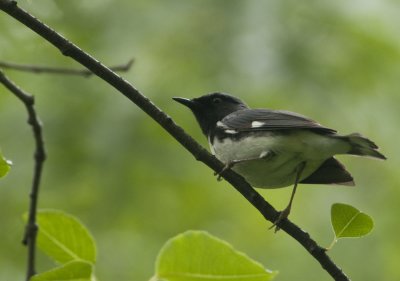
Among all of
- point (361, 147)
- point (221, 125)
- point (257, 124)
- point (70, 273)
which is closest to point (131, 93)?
point (70, 273)

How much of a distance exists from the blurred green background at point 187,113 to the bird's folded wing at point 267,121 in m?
0.82

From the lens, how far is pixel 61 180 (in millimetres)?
5309

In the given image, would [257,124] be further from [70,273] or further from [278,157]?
[70,273]

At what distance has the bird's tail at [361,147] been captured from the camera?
11.6ft

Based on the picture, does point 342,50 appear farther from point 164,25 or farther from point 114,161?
point 114,161

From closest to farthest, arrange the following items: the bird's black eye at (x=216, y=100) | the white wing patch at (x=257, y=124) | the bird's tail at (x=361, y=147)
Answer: the bird's tail at (x=361, y=147), the white wing patch at (x=257, y=124), the bird's black eye at (x=216, y=100)

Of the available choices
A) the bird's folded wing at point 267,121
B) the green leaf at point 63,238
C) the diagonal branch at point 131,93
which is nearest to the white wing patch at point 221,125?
the bird's folded wing at point 267,121

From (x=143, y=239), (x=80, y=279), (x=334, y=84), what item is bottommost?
(x=80, y=279)

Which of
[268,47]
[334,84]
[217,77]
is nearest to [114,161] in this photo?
[217,77]

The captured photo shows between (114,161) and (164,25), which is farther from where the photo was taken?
(164,25)

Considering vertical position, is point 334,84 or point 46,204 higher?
point 334,84

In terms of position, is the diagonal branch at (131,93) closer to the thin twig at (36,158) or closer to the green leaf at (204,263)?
the thin twig at (36,158)

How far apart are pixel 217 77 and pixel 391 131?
1568 mm

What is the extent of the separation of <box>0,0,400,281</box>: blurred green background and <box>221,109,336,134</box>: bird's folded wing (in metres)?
0.82
